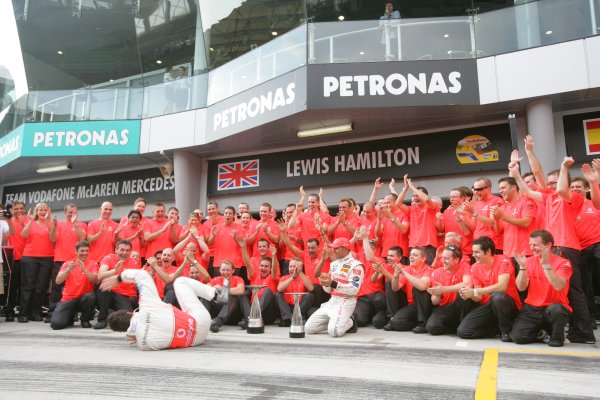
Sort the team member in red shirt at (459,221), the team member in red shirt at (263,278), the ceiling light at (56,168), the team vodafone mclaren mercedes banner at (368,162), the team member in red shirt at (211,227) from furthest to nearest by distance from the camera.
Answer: the ceiling light at (56,168) < the team vodafone mclaren mercedes banner at (368,162) < the team member in red shirt at (211,227) < the team member in red shirt at (263,278) < the team member in red shirt at (459,221)

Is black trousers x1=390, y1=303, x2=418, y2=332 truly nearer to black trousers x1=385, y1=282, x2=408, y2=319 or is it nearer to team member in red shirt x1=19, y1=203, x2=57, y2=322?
black trousers x1=385, y1=282, x2=408, y2=319

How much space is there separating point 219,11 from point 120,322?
10678mm

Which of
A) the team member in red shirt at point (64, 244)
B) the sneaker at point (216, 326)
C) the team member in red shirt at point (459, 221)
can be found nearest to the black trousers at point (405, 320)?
the team member in red shirt at point (459, 221)

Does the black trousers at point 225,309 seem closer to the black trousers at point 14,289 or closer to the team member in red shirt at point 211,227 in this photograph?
the team member in red shirt at point 211,227

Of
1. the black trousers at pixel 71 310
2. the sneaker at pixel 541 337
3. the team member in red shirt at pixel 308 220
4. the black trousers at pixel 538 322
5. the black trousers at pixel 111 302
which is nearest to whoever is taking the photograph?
the black trousers at pixel 538 322

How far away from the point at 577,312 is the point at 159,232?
21.9 ft

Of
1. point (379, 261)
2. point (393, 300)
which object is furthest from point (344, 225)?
point (393, 300)

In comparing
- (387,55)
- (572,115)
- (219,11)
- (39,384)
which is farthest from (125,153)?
(572,115)

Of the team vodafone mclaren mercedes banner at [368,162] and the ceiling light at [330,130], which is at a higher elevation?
the ceiling light at [330,130]

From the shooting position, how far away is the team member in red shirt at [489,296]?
5.53m

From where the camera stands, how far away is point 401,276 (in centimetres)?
684

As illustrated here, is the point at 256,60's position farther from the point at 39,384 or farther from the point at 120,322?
the point at 39,384

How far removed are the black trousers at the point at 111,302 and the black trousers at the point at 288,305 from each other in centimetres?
249

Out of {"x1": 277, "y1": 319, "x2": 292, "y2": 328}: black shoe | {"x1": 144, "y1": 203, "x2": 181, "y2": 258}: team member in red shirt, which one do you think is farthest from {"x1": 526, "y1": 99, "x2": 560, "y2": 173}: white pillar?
{"x1": 144, "y1": 203, "x2": 181, "y2": 258}: team member in red shirt
